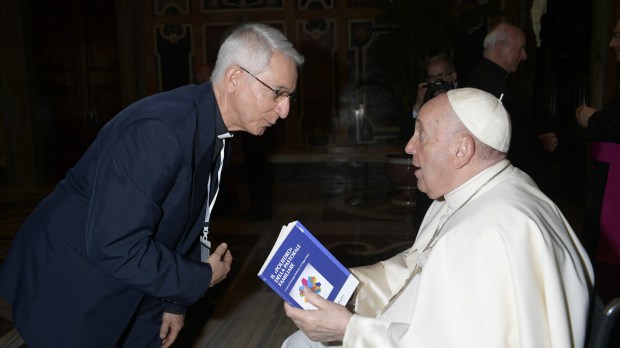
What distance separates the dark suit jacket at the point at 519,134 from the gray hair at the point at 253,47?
7.37 ft

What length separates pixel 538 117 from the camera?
872 cm

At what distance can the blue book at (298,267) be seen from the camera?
1.90 metres

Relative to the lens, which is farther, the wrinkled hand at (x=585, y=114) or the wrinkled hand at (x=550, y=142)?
the wrinkled hand at (x=550, y=142)

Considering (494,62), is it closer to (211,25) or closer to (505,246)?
(505,246)

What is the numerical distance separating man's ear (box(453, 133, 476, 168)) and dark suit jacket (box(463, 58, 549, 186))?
1882 mm

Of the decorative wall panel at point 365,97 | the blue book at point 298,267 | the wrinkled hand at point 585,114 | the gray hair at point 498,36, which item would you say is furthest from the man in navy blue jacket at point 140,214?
the decorative wall panel at point 365,97

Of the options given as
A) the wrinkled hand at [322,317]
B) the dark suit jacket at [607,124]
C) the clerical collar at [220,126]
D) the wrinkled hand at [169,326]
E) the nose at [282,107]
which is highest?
the nose at [282,107]

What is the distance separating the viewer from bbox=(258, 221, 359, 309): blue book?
6.24 feet

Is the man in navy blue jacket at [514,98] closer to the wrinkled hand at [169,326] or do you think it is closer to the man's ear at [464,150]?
the man's ear at [464,150]

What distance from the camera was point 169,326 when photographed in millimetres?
2182

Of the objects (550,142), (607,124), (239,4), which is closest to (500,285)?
(607,124)

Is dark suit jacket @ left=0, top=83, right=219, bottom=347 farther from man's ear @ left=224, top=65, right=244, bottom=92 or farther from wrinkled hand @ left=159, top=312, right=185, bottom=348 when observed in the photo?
wrinkled hand @ left=159, top=312, right=185, bottom=348

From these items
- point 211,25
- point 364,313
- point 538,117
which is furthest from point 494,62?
point 211,25

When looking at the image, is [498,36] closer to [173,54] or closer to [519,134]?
[519,134]
